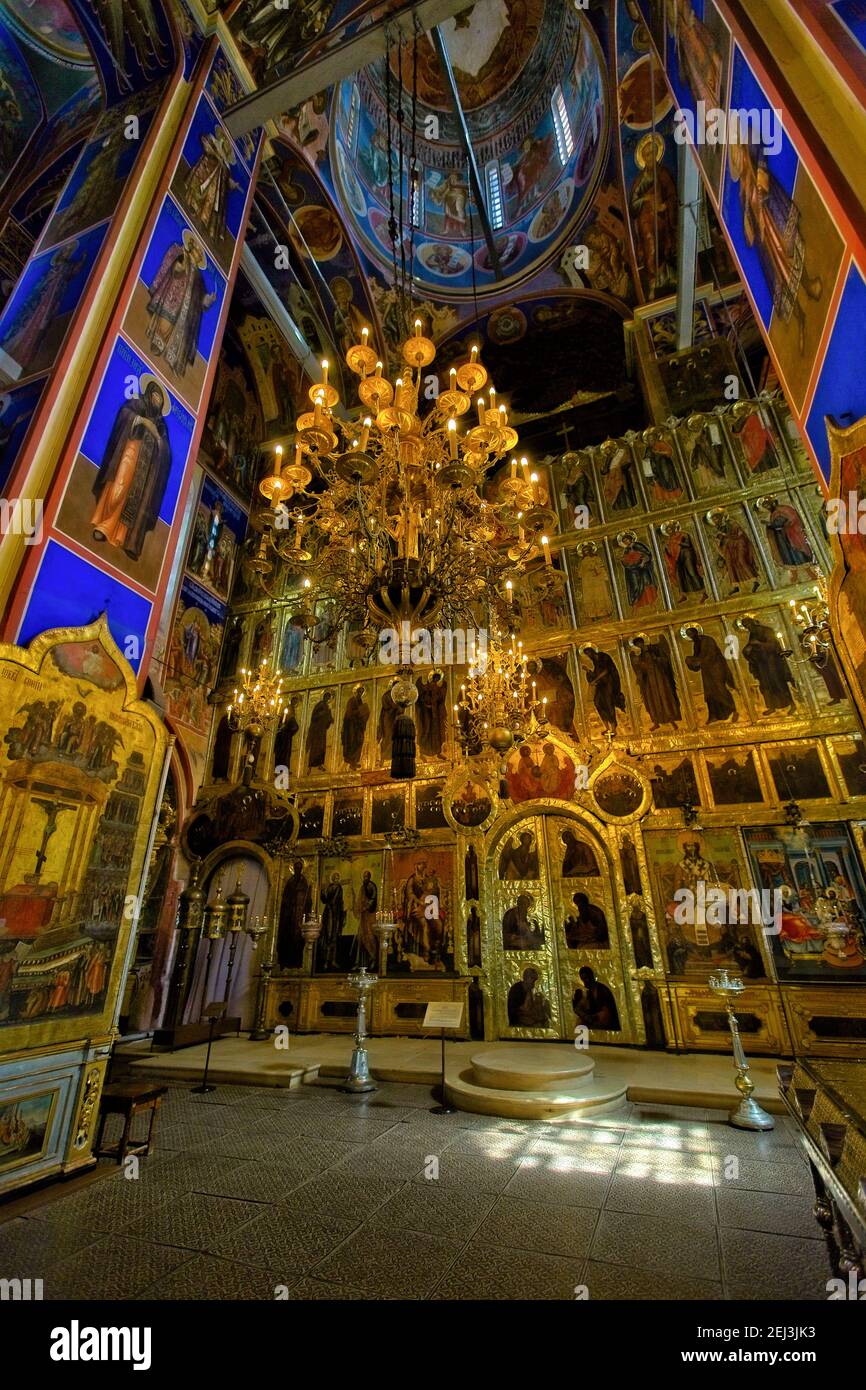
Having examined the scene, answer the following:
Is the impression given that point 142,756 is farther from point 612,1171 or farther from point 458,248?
point 458,248

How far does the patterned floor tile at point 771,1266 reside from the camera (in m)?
2.43

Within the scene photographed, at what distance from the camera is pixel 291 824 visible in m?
11.0

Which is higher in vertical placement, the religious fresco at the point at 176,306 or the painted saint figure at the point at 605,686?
the religious fresco at the point at 176,306

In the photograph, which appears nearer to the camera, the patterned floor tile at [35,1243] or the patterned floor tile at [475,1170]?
the patterned floor tile at [35,1243]

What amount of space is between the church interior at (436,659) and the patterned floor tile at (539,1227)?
0.13 ft

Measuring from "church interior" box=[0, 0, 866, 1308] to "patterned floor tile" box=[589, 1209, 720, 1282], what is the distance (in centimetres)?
5

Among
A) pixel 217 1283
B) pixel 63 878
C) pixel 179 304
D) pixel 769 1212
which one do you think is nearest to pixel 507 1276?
pixel 217 1283

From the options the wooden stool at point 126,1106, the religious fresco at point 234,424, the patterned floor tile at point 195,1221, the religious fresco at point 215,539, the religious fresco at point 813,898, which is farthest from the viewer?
the religious fresco at point 234,424

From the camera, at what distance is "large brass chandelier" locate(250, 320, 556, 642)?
5.05m

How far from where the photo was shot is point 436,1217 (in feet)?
10.4

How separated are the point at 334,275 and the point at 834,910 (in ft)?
54.9

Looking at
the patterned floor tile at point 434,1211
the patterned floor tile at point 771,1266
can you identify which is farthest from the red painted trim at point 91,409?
the patterned floor tile at point 771,1266

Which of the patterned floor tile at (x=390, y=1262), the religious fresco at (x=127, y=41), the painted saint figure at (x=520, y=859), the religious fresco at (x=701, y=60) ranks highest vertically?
the religious fresco at (x=127, y=41)

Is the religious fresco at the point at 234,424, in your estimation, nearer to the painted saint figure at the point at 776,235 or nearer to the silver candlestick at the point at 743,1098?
the painted saint figure at the point at 776,235
